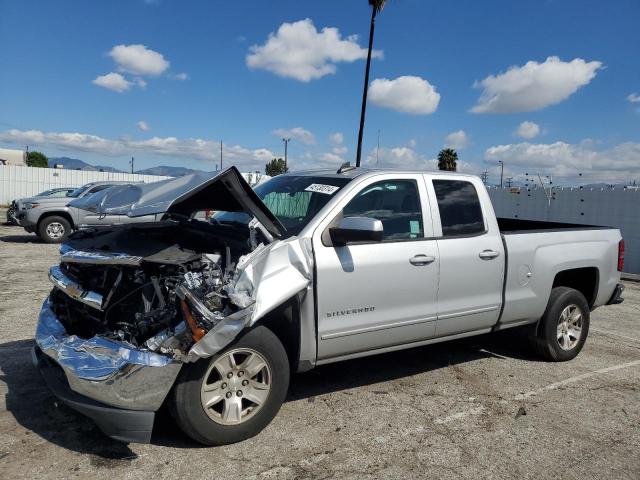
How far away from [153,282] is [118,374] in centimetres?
61

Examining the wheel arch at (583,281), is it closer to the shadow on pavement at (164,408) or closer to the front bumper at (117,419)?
the shadow on pavement at (164,408)

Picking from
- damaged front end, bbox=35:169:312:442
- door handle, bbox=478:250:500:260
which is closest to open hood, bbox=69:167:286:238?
damaged front end, bbox=35:169:312:442

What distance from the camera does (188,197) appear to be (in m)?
3.30

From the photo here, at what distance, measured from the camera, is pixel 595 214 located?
1552cm

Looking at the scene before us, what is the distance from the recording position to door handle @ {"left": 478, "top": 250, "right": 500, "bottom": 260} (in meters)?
4.70

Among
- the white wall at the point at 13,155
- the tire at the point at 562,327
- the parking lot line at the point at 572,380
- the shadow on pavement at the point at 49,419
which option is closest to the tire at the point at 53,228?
the shadow on pavement at the point at 49,419

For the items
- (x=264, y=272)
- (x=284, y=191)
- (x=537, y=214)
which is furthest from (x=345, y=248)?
(x=537, y=214)

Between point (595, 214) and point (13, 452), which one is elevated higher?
point (595, 214)

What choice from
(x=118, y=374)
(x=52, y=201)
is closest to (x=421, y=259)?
(x=118, y=374)

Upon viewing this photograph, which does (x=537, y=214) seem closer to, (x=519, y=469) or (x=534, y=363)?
(x=534, y=363)

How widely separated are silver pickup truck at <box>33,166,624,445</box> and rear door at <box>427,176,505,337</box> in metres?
0.01

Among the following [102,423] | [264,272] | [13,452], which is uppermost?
[264,272]

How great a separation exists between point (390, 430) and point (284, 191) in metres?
2.14

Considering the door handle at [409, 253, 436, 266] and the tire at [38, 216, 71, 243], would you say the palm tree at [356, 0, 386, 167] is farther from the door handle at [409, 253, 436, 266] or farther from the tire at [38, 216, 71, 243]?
the door handle at [409, 253, 436, 266]
